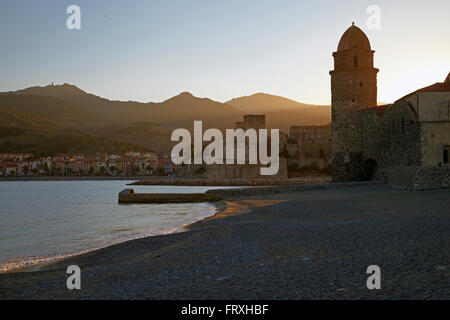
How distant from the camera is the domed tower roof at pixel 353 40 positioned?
85.1ft

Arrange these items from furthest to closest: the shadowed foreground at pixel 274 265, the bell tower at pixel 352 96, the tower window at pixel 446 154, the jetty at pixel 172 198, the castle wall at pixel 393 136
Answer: the bell tower at pixel 352 96 < the jetty at pixel 172 198 < the castle wall at pixel 393 136 < the tower window at pixel 446 154 < the shadowed foreground at pixel 274 265

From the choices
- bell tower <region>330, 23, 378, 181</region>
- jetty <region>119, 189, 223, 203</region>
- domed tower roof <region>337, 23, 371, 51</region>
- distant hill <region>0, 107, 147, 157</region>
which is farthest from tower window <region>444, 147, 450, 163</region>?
distant hill <region>0, 107, 147, 157</region>

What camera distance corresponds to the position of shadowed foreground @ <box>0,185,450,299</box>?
15.2 feet

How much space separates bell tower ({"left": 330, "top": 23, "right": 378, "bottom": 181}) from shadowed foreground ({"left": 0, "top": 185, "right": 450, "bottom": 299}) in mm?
→ 16276

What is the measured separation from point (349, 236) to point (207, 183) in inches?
1988

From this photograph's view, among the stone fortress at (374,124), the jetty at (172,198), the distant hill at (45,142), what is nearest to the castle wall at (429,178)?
the stone fortress at (374,124)

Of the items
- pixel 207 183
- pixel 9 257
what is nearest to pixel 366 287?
pixel 9 257

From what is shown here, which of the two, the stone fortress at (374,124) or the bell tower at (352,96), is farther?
the bell tower at (352,96)

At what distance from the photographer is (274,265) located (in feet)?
19.1

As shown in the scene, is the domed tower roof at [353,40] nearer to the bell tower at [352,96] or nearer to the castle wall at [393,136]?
the bell tower at [352,96]

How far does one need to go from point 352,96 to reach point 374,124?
260 centimetres

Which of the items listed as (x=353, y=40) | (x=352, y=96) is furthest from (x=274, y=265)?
(x=353, y=40)

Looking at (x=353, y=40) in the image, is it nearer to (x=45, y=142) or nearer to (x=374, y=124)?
(x=374, y=124)
